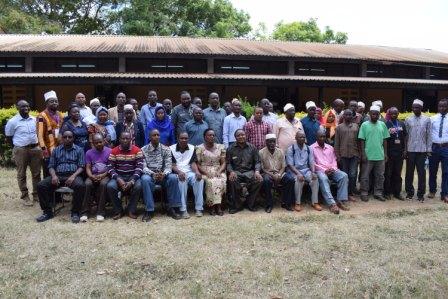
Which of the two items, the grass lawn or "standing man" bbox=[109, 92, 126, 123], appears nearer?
the grass lawn

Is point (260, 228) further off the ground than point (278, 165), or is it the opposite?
point (278, 165)

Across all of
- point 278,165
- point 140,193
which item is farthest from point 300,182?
point 140,193

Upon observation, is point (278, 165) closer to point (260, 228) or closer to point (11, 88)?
point (260, 228)

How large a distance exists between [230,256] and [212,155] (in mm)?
2368

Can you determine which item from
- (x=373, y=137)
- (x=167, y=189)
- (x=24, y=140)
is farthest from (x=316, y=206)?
(x=24, y=140)

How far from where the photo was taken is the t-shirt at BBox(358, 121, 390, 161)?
736cm

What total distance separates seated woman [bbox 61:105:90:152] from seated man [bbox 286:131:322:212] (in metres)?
3.36

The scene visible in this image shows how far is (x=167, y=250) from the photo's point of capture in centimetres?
490

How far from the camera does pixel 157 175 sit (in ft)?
21.0

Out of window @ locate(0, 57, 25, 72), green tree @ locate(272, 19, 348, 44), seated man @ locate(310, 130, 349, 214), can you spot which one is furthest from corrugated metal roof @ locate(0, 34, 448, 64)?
green tree @ locate(272, 19, 348, 44)

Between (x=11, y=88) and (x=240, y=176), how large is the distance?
1440cm

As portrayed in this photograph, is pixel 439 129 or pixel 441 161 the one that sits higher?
pixel 439 129

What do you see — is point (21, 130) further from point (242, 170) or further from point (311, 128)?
point (311, 128)

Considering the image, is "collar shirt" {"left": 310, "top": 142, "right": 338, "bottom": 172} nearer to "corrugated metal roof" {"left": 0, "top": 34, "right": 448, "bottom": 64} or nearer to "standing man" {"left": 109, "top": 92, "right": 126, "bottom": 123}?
"standing man" {"left": 109, "top": 92, "right": 126, "bottom": 123}
